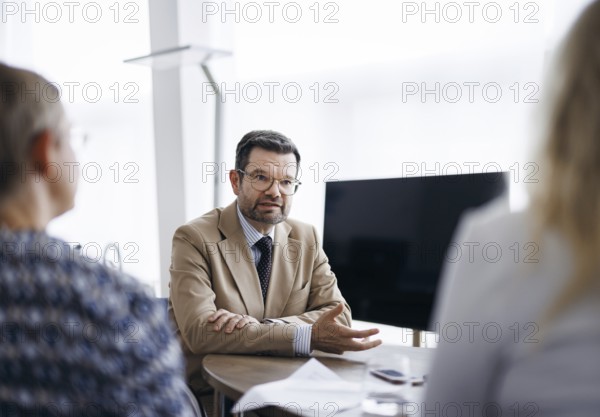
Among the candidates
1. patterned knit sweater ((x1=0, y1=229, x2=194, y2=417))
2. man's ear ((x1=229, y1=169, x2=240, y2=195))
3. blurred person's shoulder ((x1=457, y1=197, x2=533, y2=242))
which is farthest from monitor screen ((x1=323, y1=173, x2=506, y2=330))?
patterned knit sweater ((x1=0, y1=229, x2=194, y2=417))

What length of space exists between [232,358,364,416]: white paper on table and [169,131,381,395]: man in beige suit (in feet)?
1.13

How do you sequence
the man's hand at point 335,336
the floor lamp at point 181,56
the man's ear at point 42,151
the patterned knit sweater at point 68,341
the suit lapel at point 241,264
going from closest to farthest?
the patterned knit sweater at point 68,341, the man's ear at point 42,151, the man's hand at point 335,336, the suit lapel at point 241,264, the floor lamp at point 181,56

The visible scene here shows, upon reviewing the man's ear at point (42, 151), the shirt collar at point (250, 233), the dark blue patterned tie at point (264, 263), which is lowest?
the dark blue patterned tie at point (264, 263)

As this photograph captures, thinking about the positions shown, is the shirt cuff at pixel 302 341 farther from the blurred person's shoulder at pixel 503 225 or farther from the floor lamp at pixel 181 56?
the floor lamp at pixel 181 56

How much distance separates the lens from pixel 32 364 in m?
0.90

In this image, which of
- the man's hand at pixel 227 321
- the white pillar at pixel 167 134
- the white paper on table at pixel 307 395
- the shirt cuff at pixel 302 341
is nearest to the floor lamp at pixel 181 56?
the white pillar at pixel 167 134

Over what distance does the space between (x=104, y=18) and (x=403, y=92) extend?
96.8 inches

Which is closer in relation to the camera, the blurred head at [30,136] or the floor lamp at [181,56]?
the blurred head at [30,136]

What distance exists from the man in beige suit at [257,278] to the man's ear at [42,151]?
3.62 ft

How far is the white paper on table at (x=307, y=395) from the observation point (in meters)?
1.36

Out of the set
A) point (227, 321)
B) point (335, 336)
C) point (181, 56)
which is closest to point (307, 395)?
point (335, 336)

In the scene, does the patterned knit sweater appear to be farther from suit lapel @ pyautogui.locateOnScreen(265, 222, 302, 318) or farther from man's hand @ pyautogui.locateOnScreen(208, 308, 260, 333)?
suit lapel @ pyautogui.locateOnScreen(265, 222, 302, 318)

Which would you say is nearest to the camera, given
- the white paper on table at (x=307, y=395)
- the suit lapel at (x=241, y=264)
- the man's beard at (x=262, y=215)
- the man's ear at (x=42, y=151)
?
the man's ear at (x=42, y=151)

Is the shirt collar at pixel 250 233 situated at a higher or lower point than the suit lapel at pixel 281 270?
higher
